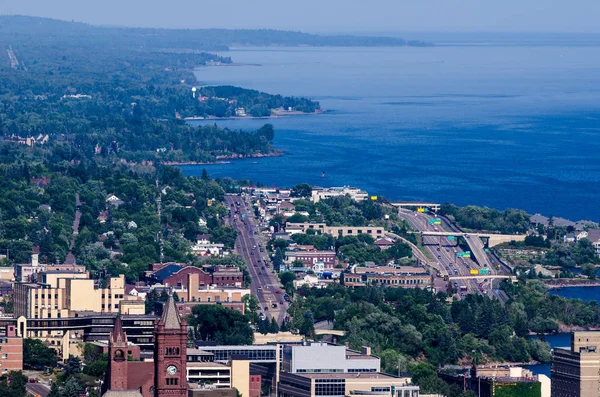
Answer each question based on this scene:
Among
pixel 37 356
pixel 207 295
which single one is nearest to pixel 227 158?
pixel 207 295

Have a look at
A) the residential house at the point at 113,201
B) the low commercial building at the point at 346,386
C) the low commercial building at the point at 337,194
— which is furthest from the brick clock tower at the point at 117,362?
the low commercial building at the point at 337,194

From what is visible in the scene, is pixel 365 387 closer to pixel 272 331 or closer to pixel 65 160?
pixel 272 331

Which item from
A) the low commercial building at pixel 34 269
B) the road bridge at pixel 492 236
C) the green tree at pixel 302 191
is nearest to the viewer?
the low commercial building at pixel 34 269

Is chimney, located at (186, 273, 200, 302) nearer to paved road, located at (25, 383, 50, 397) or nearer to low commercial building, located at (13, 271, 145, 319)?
low commercial building, located at (13, 271, 145, 319)

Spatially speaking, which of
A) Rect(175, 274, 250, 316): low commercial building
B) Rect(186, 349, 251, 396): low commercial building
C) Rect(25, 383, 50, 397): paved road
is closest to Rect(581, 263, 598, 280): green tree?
Rect(175, 274, 250, 316): low commercial building

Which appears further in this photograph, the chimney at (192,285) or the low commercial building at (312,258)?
the low commercial building at (312,258)

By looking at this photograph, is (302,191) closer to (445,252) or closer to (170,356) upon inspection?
(445,252)

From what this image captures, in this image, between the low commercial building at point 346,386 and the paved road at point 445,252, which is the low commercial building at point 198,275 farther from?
the low commercial building at point 346,386
